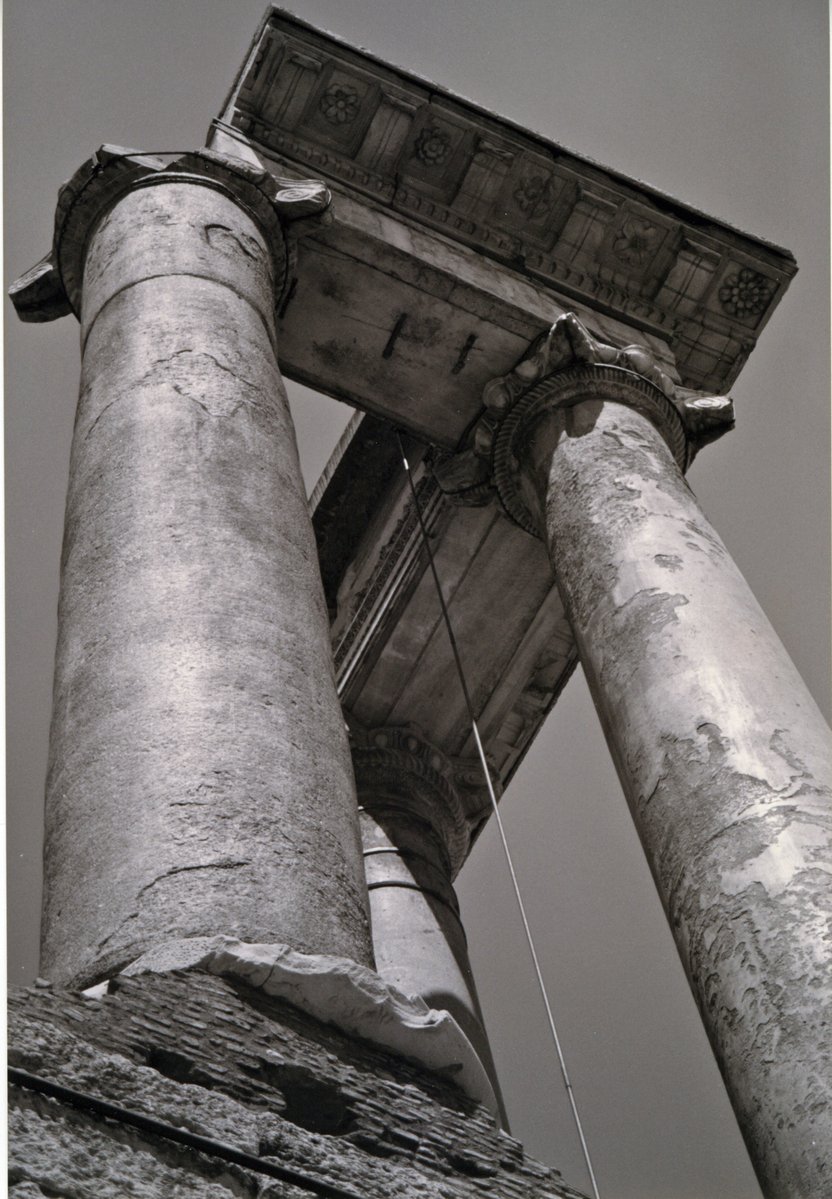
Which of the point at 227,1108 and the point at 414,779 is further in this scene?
the point at 414,779

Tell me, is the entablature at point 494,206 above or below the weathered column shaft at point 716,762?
above

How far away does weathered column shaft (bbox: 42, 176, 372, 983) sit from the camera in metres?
6.53

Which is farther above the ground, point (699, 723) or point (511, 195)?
point (511, 195)

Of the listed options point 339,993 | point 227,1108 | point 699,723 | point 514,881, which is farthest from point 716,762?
point 227,1108

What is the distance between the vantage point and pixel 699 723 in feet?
31.9

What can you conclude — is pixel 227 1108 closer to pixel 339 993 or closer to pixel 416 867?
pixel 339 993

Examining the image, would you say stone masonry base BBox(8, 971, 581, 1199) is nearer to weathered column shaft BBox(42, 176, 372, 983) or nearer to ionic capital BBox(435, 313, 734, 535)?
weathered column shaft BBox(42, 176, 372, 983)

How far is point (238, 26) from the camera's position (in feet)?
83.8

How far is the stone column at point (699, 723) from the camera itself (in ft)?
25.7

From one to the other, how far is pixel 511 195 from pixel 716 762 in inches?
302

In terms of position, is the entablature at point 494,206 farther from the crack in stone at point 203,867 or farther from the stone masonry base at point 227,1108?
the stone masonry base at point 227,1108

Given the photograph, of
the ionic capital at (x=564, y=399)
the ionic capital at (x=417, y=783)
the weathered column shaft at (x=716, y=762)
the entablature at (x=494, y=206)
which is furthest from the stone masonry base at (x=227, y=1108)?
the ionic capital at (x=417, y=783)

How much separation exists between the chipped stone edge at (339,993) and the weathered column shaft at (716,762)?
1.74m

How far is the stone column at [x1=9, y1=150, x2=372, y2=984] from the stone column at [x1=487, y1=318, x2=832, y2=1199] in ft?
7.12
